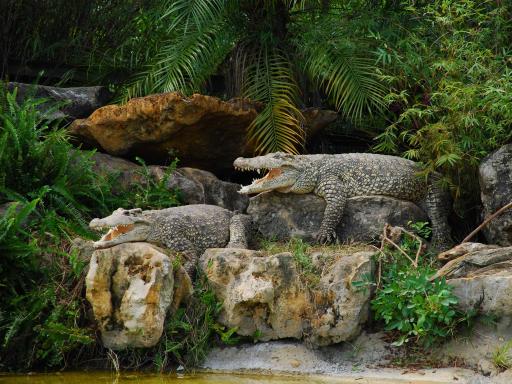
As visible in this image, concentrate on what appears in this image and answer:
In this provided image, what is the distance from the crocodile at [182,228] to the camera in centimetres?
848

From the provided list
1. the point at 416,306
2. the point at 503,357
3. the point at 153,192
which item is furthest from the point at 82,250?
the point at 503,357

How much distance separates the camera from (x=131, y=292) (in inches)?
308

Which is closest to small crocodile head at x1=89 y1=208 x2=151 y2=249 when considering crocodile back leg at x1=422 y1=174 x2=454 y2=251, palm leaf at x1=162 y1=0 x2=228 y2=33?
crocodile back leg at x1=422 y1=174 x2=454 y2=251

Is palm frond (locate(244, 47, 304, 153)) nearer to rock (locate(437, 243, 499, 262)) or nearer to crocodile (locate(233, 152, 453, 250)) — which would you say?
crocodile (locate(233, 152, 453, 250))

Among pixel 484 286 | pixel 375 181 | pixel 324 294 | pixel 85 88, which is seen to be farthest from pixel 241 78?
pixel 484 286

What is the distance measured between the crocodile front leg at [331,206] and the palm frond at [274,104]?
1425mm

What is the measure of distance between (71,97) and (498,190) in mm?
5395

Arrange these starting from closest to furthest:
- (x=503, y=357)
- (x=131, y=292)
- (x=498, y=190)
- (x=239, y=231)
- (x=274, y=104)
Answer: (x=503, y=357) < (x=131, y=292) < (x=498, y=190) < (x=239, y=231) < (x=274, y=104)

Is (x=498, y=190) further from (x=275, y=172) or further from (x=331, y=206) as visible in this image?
(x=275, y=172)

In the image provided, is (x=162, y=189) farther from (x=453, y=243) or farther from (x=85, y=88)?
(x=453, y=243)

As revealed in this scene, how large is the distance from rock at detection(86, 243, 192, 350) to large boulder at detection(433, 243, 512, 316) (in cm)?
238

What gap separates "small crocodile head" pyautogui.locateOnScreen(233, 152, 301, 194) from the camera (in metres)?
9.45

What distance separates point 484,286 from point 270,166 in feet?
9.36

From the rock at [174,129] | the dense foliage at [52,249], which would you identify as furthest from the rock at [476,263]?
the rock at [174,129]
